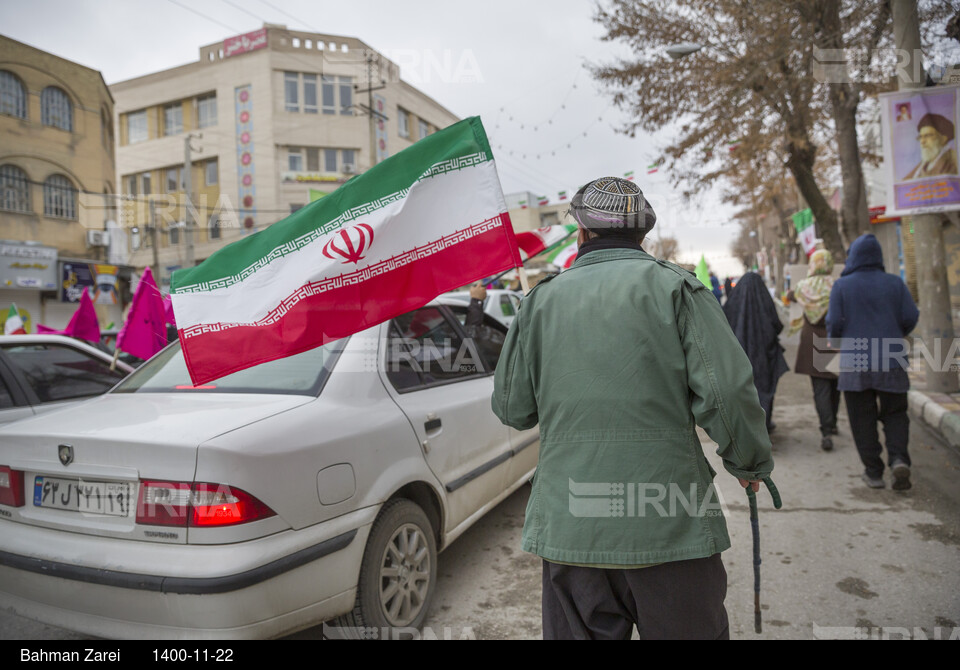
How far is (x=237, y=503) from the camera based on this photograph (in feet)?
7.23

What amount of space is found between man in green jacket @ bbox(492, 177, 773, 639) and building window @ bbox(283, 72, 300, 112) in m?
38.3

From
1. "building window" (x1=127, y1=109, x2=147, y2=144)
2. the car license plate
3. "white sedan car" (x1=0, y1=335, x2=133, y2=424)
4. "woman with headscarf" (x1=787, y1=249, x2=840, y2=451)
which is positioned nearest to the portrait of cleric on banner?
"woman with headscarf" (x1=787, y1=249, x2=840, y2=451)

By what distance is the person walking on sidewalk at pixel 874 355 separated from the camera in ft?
15.1

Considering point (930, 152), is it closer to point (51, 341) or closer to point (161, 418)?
point (161, 418)

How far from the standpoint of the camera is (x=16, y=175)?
19.8 meters

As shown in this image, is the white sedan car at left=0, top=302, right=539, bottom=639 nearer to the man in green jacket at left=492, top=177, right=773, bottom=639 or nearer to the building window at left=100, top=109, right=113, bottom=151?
the man in green jacket at left=492, top=177, right=773, bottom=639

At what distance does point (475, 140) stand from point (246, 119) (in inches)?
1474

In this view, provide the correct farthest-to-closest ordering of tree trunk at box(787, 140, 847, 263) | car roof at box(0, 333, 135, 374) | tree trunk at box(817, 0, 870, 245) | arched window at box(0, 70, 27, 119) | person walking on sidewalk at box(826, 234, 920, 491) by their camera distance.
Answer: arched window at box(0, 70, 27, 119) < tree trunk at box(787, 140, 847, 263) < tree trunk at box(817, 0, 870, 245) < person walking on sidewalk at box(826, 234, 920, 491) < car roof at box(0, 333, 135, 374)

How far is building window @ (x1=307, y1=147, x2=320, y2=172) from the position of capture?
35.9 meters

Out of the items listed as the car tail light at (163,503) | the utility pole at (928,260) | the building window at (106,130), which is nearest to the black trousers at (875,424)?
the utility pole at (928,260)

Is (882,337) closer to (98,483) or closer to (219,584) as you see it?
(219,584)

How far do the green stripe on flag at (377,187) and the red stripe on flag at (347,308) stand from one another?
0.28 meters

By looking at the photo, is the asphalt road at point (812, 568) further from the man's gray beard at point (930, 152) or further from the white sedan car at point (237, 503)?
the man's gray beard at point (930, 152)

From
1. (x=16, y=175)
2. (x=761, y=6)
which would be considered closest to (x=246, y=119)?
(x=16, y=175)
